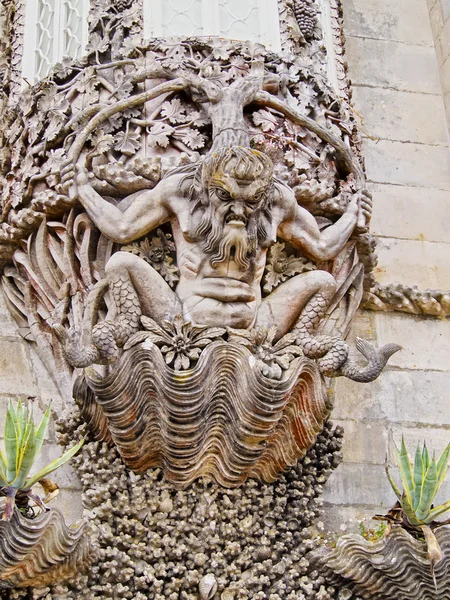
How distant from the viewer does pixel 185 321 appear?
5516 millimetres

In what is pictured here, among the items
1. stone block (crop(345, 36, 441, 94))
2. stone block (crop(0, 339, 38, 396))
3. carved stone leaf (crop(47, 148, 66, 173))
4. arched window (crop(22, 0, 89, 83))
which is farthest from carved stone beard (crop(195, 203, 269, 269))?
stone block (crop(345, 36, 441, 94))

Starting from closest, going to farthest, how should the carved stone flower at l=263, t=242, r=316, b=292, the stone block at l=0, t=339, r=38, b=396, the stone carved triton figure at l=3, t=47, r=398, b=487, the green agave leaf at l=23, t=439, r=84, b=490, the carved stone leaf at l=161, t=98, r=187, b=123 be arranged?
the green agave leaf at l=23, t=439, r=84, b=490, the stone carved triton figure at l=3, t=47, r=398, b=487, the carved stone flower at l=263, t=242, r=316, b=292, the carved stone leaf at l=161, t=98, r=187, b=123, the stone block at l=0, t=339, r=38, b=396

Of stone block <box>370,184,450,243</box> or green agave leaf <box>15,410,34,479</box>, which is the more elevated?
stone block <box>370,184,450,243</box>

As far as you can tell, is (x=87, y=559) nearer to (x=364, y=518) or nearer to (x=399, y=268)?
(x=364, y=518)

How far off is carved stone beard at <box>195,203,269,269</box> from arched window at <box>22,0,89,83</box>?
1.57 metres

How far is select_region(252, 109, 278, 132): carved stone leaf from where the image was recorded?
237 inches

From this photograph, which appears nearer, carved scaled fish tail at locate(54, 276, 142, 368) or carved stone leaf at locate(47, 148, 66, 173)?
carved scaled fish tail at locate(54, 276, 142, 368)

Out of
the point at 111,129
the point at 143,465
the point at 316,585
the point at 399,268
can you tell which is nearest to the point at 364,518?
the point at 316,585

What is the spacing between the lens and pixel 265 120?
6.04 meters

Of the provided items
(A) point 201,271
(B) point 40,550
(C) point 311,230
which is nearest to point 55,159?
(A) point 201,271

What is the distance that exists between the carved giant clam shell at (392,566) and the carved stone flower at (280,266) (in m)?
1.41

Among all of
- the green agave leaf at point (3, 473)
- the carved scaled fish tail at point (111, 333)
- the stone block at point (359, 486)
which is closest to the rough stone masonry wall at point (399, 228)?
the stone block at point (359, 486)

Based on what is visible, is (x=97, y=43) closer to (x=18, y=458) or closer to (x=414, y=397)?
(x=18, y=458)

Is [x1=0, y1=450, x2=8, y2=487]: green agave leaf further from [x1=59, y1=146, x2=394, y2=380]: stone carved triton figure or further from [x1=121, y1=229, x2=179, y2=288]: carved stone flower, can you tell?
[x1=121, y1=229, x2=179, y2=288]: carved stone flower
